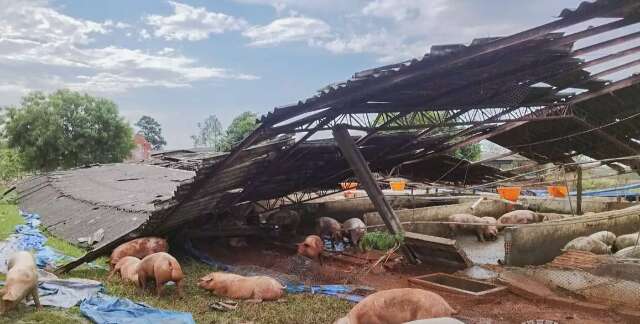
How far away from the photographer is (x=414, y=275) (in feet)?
38.6

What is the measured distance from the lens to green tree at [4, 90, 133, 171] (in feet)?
129

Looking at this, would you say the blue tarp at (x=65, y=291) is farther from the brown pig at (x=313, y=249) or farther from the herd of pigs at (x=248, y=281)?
the brown pig at (x=313, y=249)

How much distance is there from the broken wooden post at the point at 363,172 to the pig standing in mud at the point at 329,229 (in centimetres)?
403

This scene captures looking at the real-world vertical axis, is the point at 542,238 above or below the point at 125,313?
above

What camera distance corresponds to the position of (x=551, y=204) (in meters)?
20.2

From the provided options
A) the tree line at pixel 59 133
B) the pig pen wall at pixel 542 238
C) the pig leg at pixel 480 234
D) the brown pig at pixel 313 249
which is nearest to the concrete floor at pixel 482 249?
the pig leg at pixel 480 234

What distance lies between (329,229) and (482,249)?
16.1ft

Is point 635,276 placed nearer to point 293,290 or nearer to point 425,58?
point 425,58

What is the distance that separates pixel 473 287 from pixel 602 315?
7.95 ft

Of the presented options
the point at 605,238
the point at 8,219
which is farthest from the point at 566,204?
the point at 8,219

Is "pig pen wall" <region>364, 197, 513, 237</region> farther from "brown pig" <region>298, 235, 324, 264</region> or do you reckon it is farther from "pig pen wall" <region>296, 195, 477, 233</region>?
"brown pig" <region>298, 235, 324, 264</region>

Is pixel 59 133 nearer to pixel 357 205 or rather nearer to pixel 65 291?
pixel 357 205

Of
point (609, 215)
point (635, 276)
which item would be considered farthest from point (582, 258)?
point (609, 215)

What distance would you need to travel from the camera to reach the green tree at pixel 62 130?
39438 millimetres
